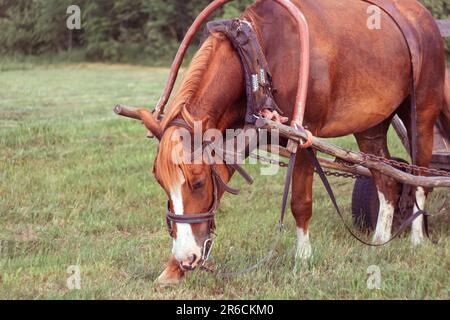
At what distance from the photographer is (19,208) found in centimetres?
617

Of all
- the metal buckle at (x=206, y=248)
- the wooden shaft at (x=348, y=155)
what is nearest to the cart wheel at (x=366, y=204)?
the wooden shaft at (x=348, y=155)

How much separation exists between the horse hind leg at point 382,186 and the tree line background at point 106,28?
24.4 metres

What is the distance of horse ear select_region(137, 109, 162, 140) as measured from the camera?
3672 millimetres

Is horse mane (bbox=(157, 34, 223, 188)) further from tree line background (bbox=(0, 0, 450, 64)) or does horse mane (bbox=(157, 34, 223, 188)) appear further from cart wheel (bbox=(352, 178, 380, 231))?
tree line background (bbox=(0, 0, 450, 64))

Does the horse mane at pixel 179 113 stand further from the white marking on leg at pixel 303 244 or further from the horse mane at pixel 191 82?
the white marking on leg at pixel 303 244

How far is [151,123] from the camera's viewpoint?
3707 millimetres

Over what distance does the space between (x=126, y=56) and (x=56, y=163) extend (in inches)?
1036

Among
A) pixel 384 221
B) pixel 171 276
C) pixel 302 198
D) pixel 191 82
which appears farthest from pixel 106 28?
pixel 191 82

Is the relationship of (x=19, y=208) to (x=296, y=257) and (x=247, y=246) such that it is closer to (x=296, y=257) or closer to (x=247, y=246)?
(x=247, y=246)

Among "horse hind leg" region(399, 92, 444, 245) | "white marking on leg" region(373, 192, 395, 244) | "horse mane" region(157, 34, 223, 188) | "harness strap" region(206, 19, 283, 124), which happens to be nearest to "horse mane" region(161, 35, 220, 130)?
"horse mane" region(157, 34, 223, 188)

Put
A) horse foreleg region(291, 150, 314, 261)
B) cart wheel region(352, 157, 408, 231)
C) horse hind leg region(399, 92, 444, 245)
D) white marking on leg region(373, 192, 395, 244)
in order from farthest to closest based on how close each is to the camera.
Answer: cart wheel region(352, 157, 408, 231) < white marking on leg region(373, 192, 395, 244) < horse hind leg region(399, 92, 444, 245) < horse foreleg region(291, 150, 314, 261)

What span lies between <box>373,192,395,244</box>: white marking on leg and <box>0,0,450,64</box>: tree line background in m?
24.7

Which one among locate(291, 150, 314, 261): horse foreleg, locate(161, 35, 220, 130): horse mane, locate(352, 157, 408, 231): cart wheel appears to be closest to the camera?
locate(161, 35, 220, 130): horse mane
